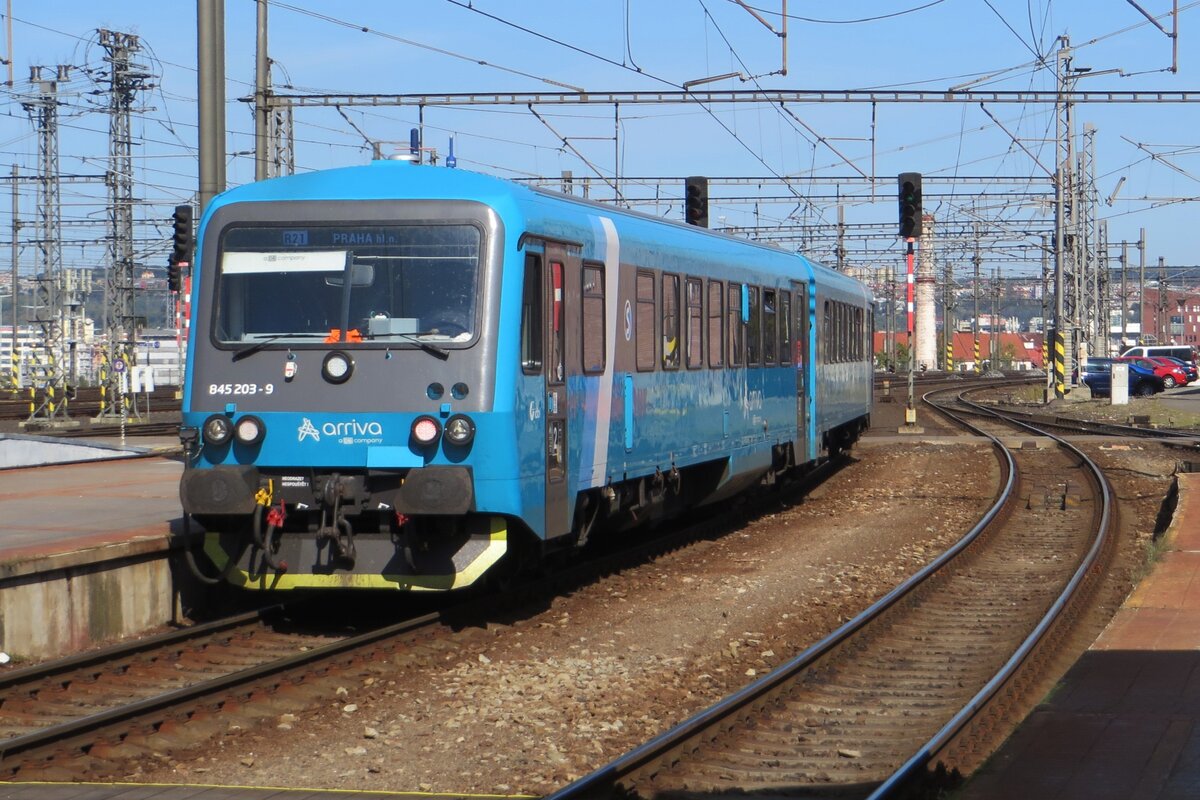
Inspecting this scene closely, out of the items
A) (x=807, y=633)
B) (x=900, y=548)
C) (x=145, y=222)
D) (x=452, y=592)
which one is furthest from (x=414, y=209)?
(x=145, y=222)

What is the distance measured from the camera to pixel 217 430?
10.3 metres

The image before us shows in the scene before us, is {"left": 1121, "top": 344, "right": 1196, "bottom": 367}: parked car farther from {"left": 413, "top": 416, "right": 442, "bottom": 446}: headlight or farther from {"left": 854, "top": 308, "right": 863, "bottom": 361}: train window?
{"left": 413, "top": 416, "right": 442, "bottom": 446}: headlight

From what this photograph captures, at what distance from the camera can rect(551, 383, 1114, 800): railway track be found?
7.04 metres

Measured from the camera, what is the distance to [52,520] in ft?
42.4

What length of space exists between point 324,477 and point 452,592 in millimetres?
2225

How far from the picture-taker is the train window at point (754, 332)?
16453 millimetres

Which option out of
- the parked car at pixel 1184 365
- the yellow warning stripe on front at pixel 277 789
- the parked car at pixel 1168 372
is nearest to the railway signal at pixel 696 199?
the yellow warning stripe on front at pixel 277 789

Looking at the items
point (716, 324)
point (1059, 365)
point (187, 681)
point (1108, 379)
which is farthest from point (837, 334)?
point (1108, 379)

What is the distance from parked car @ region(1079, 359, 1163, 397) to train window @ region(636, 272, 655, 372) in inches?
1677

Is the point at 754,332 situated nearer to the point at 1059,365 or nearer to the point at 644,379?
the point at 644,379

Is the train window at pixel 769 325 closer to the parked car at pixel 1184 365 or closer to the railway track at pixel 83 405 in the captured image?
the railway track at pixel 83 405

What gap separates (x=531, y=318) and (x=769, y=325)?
283 inches

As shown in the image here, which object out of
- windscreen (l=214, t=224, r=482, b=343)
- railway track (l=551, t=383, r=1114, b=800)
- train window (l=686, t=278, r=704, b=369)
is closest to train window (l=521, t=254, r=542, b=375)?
windscreen (l=214, t=224, r=482, b=343)

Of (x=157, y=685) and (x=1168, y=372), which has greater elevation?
(x=1168, y=372)
